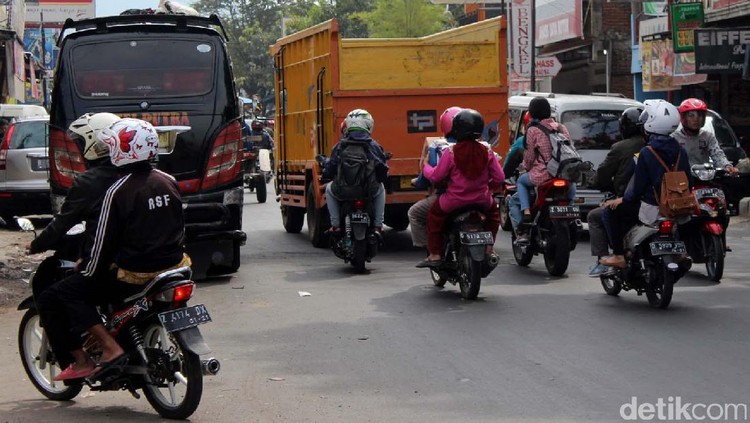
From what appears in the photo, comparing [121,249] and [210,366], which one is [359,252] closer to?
[121,249]

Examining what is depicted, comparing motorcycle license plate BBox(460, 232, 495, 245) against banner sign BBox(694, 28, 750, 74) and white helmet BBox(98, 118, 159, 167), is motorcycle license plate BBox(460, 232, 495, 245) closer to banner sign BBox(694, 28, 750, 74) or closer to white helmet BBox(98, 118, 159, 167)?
white helmet BBox(98, 118, 159, 167)

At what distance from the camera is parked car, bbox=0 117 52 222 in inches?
792

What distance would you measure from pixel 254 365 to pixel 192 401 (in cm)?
177

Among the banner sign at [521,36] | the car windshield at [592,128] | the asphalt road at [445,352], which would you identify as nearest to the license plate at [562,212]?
the asphalt road at [445,352]

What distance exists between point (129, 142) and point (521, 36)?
32.2m

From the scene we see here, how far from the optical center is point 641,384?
24.4ft

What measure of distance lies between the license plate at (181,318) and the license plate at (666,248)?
4.75 meters

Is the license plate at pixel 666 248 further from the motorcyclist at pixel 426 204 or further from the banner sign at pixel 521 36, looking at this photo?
the banner sign at pixel 521 36

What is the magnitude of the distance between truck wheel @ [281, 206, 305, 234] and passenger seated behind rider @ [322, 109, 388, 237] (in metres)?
5.17

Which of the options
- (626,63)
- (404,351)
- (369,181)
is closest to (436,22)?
(626,63)

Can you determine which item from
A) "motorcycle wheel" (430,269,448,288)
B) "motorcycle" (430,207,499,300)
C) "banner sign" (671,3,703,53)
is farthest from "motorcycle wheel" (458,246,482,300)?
"banner sign" (671,3,703,53)

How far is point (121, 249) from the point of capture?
22.8 feet

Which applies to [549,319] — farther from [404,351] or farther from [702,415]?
[702,415]

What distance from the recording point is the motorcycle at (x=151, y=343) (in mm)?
6645
